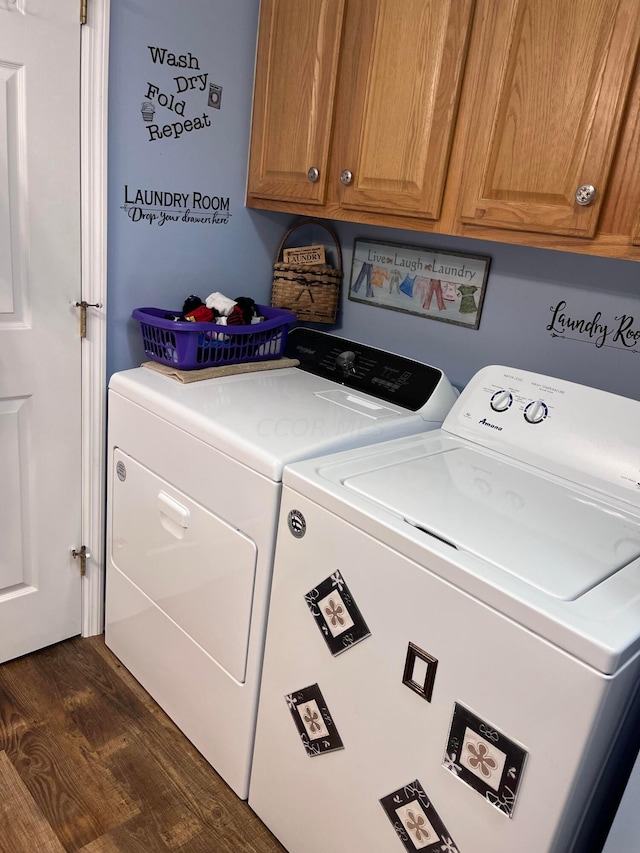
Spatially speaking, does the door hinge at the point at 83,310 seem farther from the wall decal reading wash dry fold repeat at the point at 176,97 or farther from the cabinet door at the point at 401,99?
the cabinet door at the point at 401,99

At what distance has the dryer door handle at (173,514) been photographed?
1651 millimetres

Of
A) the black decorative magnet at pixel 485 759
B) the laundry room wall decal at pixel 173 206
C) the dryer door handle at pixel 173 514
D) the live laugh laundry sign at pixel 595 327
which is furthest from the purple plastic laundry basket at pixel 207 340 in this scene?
the black decorative magnet at pixel 485 759

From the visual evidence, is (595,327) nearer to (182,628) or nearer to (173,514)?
(173,514)

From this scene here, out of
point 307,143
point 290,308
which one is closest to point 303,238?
point 290,308

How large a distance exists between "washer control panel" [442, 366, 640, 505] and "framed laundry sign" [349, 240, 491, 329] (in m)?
0.32

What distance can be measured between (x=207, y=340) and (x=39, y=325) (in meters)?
0.45

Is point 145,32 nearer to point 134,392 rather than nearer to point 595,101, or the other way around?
point 134,392

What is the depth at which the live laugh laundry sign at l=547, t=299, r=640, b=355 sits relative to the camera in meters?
1.61

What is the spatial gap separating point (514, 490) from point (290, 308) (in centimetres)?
109

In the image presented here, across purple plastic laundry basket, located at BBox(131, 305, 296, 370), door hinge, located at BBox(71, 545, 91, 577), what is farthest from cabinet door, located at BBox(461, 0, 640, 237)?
door hinge, located at BBox(71, 545, 91, 577)

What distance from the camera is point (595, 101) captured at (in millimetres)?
1286

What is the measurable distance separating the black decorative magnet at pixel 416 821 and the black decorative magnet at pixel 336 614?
0.88 feet

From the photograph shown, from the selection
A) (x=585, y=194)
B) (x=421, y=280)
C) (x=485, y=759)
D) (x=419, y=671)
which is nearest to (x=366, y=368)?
(x=421, y=280)

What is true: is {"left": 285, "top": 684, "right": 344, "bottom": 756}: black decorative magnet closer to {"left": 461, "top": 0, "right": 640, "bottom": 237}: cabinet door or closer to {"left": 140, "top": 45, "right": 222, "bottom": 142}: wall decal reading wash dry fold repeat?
{"left": 461, "top": 0, "right": 640, "bottom": 237}: cabinet door
